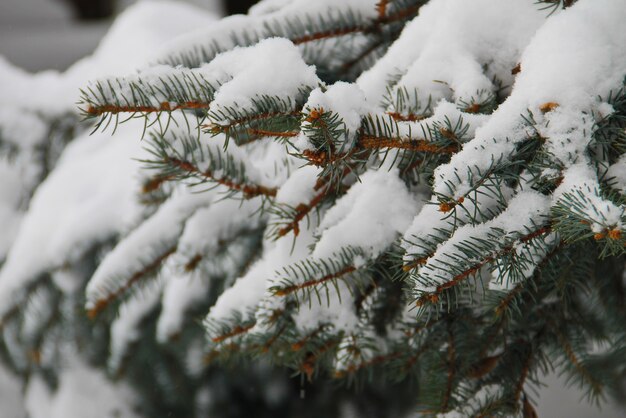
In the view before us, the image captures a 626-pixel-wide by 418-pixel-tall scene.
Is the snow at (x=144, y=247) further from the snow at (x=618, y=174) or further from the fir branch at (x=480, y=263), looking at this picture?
the snow at (x=618, y=174)

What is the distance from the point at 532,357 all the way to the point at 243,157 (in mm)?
618

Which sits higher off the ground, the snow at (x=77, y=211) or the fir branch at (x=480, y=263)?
the fir branch at (x=480, y=263)

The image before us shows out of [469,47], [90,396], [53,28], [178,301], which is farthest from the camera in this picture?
[53,28]

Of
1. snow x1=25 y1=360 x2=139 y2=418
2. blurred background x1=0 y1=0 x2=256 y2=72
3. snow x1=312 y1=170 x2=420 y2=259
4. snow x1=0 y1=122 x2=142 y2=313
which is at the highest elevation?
snow x1=312 y1=170 x2=420 y2=259

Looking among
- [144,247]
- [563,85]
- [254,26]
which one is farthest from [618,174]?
[144,247]

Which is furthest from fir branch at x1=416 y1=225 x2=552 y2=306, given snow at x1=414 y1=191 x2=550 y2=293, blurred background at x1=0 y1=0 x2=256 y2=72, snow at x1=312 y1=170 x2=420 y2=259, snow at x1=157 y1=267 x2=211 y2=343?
blurred background at x1=0 y1=0 x2=256 y2=72

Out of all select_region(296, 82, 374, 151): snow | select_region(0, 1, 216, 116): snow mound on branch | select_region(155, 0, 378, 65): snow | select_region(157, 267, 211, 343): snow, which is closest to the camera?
select_region(296, 82, 374, 151): snow

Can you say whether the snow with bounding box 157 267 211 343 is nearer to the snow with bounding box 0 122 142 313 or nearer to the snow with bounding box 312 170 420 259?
the snow with bounding box 0 122 142 313

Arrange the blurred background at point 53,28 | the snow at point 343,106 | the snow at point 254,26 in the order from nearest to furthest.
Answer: the snow at point 343,106, the snow at point 254,26, the blurred background at point 53,28

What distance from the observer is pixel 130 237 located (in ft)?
4.15

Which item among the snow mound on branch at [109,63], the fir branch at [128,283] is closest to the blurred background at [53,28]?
the snow mound on branch at [109,63]

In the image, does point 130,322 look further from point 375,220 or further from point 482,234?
point 482,234

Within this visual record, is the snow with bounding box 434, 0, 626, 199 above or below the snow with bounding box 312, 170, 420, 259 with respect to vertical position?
above

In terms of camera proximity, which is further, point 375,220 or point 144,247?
point 144,247
